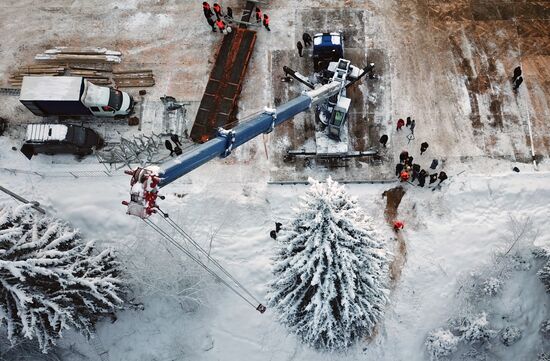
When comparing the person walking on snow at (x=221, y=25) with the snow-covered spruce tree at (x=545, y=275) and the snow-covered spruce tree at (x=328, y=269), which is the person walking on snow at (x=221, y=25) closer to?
the snow-covered spruce tree at (x=328, y=269)

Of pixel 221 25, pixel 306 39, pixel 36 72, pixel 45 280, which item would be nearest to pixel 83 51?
pixel 36 72

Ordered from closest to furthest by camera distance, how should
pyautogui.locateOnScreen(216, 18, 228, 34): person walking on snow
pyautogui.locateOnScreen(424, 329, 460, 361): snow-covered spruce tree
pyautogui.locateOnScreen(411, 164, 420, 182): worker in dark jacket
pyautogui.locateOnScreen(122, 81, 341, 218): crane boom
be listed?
pyautogui.locateOnScreen(122, 81, 341, 218): crane boom → pyautogui.locateOnScreen(424, 329, 460, 361): snow-covered spruce tree → pyautogui.locateOnScreen(411, 164, 420, 182): worker in dark jacket → pyautogui.locateOnScreen(216, 18, 228, 34): person walking on snow

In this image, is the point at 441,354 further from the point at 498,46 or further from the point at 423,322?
the point at 498,46

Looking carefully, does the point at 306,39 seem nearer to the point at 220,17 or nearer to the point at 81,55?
the point at 220,17

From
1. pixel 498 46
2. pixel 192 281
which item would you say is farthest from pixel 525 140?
pixel 192 281

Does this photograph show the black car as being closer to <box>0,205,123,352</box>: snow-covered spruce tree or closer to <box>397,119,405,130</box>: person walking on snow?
<box>0,205,123,352</box>: snow-covered spruce tree

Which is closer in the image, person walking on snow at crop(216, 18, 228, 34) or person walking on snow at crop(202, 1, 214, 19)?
person walking on snow at crop(202, 1, 214, 19)

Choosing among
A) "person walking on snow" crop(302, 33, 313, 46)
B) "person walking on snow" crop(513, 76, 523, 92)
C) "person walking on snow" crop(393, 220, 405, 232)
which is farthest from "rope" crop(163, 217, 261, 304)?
"person walking on snow" crop(513, 76, 523, 92)

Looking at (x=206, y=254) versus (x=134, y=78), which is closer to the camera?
(x=206, y=254)
